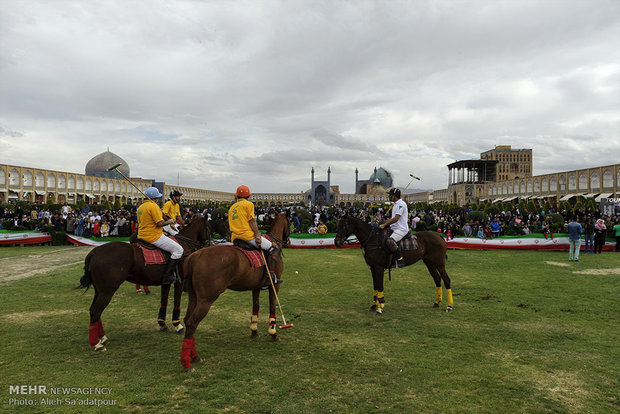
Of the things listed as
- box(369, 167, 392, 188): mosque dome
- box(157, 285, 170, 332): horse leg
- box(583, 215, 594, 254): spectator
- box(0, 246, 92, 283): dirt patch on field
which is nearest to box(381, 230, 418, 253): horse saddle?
box(157, 285, 170, 332): horse leg

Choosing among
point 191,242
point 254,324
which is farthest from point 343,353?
point 191,242

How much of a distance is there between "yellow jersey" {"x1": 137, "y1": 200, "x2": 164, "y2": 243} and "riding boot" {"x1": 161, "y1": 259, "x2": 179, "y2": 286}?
1.60 feet

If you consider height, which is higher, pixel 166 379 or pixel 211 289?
pixel 211 289

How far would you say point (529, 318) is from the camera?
21.2 ft

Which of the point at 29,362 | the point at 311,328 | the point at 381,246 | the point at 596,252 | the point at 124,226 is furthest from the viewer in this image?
the point at 124,226

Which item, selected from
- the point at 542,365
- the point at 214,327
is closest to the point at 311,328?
the point at 214,327

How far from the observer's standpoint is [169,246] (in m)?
5.87

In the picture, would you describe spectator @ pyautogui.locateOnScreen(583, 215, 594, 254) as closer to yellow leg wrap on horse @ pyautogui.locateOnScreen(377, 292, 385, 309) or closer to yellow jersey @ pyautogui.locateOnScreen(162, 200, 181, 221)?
yellow leg wrap on horse @ pyautogui.locateOnScreen(377, 292, 385, 309)

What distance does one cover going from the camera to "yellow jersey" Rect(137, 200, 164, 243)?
5659mm

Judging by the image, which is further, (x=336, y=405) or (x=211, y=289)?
(x=211, y=289)

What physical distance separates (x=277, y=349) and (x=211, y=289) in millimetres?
1353

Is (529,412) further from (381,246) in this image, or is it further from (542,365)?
(381,246)

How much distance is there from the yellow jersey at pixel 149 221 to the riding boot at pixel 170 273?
19.2 inches

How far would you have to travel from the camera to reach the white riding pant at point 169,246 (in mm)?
5801
